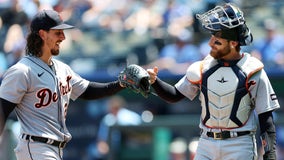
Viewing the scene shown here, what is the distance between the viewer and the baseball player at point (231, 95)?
5.56 m

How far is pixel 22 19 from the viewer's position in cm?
1229

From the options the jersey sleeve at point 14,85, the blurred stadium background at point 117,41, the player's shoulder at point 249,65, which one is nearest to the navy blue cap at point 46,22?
the jersey sleeve at point 14,85

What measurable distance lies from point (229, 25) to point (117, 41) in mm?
6638

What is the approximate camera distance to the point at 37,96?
5.63 metres

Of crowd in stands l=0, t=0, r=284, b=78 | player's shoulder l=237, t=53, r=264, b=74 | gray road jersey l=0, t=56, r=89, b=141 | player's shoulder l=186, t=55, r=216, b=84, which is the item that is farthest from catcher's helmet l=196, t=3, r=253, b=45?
crowd in stands l=0, t=0, r=284, b=78

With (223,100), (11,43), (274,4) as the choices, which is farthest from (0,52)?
(223,100)

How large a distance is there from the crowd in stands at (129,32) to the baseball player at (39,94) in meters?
5.33

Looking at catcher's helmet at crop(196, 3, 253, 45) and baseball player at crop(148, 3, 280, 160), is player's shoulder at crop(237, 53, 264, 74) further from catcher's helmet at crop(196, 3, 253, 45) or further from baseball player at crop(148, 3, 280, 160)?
catcher's helmet at crop(196, 3, 253, 45)

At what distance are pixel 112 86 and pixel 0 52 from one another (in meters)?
6.22

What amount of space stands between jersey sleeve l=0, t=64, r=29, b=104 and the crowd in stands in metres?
5.58

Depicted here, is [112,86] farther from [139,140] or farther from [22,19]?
[22,19]

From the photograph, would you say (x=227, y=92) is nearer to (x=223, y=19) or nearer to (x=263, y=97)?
(x=263, y=97)

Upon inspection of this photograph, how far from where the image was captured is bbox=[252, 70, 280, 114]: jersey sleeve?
552cm

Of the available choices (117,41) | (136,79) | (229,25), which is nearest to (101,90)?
(136,79)
